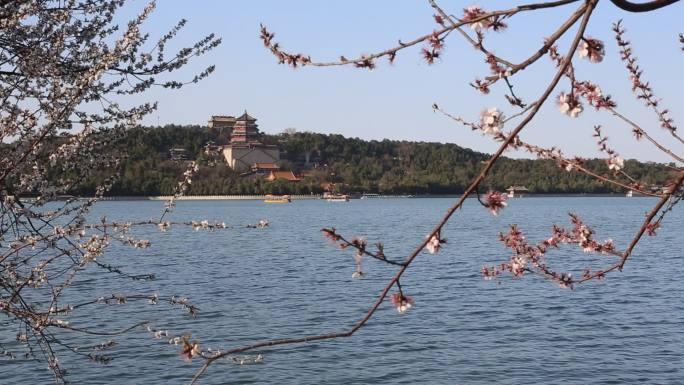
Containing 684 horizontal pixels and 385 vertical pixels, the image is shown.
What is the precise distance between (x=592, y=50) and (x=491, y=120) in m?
0.33

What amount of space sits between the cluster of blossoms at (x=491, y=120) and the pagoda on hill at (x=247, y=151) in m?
130

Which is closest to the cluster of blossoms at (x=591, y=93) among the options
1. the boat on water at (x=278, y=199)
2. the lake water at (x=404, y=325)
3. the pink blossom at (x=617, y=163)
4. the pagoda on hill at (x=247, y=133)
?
the pink blossom at (x=617, y=163)

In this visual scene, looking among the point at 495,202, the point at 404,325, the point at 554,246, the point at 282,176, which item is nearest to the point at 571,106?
the point at 495,202

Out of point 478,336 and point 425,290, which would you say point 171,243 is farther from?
point 478,336

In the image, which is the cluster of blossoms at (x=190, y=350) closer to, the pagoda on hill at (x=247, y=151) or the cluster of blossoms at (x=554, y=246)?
the cluster of blossoms at (x=554, y=246)

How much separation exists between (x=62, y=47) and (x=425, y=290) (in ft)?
59.8

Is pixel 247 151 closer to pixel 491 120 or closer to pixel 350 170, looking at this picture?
pixel 350 170

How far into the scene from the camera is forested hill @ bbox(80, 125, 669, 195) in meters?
113

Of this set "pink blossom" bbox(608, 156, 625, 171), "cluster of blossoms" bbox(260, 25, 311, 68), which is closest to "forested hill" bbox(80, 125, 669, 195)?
"pink blossom" bbox(608, 156, 625, 171)

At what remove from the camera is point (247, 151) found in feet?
447

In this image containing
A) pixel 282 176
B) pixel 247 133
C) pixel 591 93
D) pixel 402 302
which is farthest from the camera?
pixel 247 133

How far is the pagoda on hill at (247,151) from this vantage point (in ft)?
444

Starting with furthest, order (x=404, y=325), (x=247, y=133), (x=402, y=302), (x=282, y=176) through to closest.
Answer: (x=247, y=133)
(x=282, y=176)
(x=404, y=325)
(x=402, y=302)

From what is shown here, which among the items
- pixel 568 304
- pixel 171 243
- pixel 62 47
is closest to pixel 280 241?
pixel 171 243
